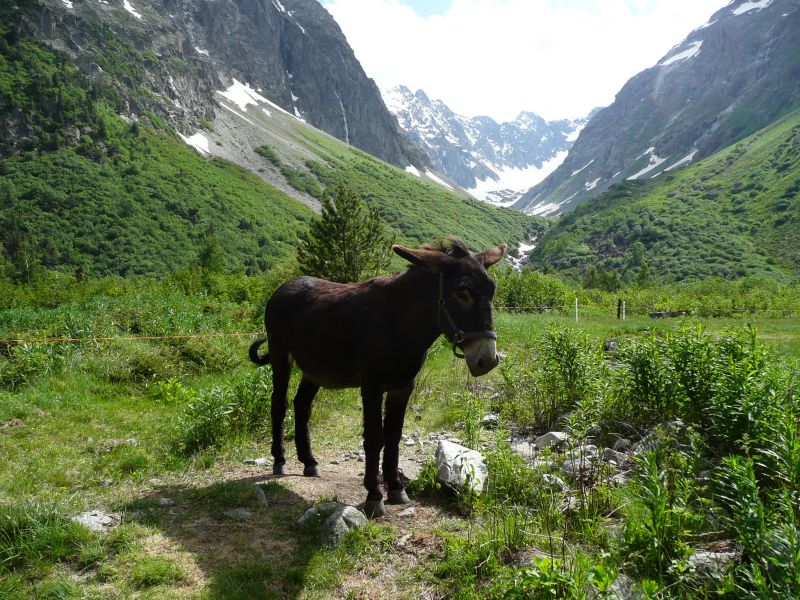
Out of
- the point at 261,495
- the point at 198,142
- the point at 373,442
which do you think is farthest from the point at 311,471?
the point at 198,142

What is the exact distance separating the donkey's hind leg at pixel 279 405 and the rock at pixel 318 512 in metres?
1.53

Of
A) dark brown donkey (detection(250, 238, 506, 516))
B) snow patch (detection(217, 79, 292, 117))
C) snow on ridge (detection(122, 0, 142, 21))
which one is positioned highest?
snow on ridge (detection(122, 0, 142, 21))

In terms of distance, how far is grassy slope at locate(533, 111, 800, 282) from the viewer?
91.6 metres

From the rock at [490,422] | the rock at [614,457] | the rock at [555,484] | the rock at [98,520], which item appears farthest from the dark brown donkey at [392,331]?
the rock at [490,422]

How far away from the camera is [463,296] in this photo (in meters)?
4.53

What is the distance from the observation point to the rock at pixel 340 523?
4.29 meters

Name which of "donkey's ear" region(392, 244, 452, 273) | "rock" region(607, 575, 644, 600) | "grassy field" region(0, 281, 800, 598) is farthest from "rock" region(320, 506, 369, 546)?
"donkey's ear" region(392, 244, 452, 273)

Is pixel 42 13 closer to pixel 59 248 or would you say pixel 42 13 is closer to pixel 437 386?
pixel 59 248

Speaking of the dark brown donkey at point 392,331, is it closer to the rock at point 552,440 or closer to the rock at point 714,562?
the rock at point 714,562

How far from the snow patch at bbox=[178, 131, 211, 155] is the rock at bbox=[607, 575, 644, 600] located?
445 ft

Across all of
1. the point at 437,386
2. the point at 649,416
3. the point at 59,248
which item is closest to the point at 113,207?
the point at 59,248

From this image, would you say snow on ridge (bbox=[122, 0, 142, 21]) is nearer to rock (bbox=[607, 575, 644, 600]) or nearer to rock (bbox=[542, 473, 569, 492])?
rock (bbox=[542, 473, 569, 492])

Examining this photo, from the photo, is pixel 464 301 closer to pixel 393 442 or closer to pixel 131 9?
pixel 393 442

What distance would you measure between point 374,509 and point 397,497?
0.45 meters
